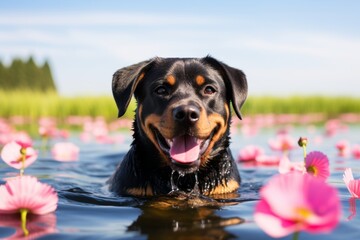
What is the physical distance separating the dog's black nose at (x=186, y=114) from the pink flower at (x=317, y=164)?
0.99 m

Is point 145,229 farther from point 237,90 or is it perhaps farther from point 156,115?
point 237,90

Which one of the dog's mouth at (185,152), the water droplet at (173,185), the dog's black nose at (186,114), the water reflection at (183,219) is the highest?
the dog's black nose at (186,114)

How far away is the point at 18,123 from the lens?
16797 millimetres

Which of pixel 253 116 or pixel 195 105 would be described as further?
pixel 253 116

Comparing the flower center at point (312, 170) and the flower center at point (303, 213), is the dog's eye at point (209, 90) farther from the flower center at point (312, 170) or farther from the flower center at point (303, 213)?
the flower center at point (303, 213)

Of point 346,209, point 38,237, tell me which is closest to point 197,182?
point 346,209

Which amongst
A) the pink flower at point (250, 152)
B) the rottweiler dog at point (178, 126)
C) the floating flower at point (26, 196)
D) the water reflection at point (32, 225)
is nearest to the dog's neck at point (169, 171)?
the rottweiler dog at point (178, 126)

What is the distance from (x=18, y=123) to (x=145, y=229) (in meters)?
14.8

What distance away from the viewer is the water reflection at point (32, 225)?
2785mm

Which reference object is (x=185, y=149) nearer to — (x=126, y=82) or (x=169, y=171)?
(x=169, y=171)

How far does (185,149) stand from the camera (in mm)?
4074

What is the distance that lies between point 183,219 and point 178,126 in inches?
35.2

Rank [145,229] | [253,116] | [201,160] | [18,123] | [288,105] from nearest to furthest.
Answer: [145,229]
[201,160]
[18,123]
[253,116]
[288,105]

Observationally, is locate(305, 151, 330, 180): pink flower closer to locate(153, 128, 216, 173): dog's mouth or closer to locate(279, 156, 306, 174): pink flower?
locate(279, 156, 306, 174): pink flower
